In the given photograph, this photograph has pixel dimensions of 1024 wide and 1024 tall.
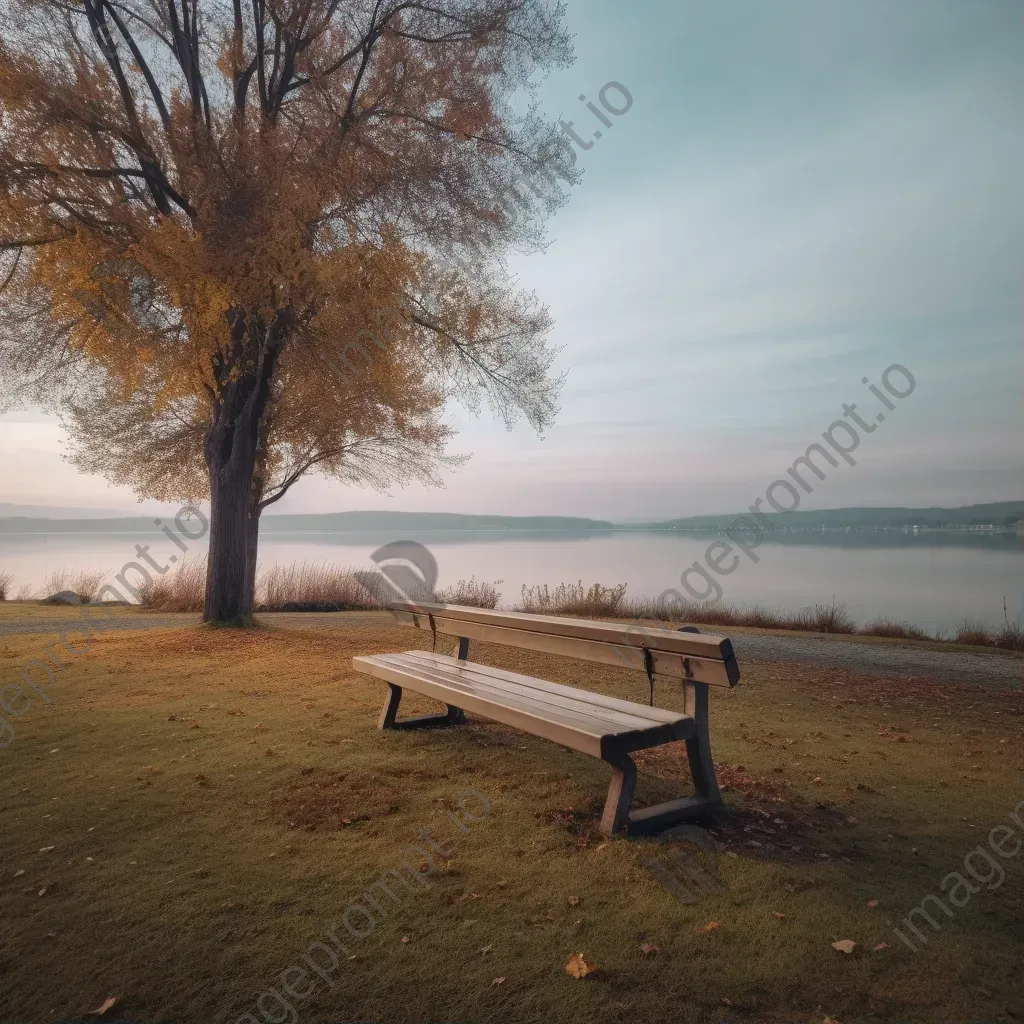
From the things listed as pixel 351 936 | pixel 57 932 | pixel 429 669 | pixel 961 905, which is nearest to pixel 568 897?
pixel 351 936

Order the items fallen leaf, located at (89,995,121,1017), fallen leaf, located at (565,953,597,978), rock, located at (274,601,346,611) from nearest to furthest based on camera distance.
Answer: fallen leaf, located at (89,995,121,1017) < fallen leaf, located at (565,953,597,978) < rock, located at (274,601,346,611)

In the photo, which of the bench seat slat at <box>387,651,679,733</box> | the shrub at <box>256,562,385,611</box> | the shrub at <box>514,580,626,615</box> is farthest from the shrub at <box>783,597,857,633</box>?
the bench seat slat at <box>387,651,679,733</box>

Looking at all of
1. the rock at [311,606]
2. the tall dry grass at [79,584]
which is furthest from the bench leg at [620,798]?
the tall dry grass at [79,584]

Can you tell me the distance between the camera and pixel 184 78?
459 inches

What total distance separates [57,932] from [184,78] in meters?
12.5

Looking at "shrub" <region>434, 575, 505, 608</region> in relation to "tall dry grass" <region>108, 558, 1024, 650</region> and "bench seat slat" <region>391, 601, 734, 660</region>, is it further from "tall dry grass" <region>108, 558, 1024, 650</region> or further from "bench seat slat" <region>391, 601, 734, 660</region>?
"bench seat slat" <region>391, 601, 734, 660</region>

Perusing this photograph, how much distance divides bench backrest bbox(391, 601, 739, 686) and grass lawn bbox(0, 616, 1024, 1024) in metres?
0.78

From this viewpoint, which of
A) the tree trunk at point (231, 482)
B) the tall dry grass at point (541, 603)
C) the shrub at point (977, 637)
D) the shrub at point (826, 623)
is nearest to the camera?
the tree trunk at point (231, 482)

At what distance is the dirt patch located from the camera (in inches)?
151

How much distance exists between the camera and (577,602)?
15219 mm

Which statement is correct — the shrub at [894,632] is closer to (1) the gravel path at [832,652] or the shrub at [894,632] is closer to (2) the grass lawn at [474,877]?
(1) the gravel path at [832,652]

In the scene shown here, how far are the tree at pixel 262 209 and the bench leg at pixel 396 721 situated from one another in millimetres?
6239

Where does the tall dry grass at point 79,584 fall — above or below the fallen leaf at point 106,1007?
above

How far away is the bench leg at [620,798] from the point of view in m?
3.57
